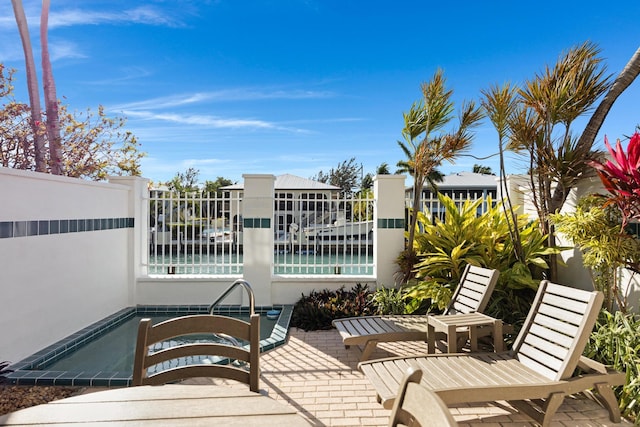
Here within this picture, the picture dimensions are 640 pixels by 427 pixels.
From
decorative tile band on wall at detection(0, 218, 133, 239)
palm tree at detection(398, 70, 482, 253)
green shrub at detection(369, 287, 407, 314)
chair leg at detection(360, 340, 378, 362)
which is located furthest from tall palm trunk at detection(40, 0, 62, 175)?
chair leg at detection(360, 340, 378, 362)

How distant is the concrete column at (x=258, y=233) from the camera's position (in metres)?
6.20

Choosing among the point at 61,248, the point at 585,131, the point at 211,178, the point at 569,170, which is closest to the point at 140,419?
the point at 61,248

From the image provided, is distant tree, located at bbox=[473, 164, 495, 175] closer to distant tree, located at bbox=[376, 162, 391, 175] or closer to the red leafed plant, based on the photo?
distant tree, located at bbox=[376, 162, 391, 175]

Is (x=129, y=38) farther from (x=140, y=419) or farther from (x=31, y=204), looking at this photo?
(x=140, y=419)

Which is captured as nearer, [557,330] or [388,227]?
[557,330]

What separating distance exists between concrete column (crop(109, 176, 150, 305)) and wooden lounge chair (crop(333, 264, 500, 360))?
A: 153 inches

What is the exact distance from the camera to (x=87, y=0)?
8.38 meters

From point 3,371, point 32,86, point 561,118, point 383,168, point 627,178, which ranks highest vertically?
point 383,168

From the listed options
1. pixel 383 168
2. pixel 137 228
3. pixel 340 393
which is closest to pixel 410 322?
pixel 340 393

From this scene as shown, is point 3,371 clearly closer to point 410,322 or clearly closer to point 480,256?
point 410,322

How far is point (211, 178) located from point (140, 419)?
42.7 m

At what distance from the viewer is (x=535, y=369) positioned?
9.22 ft

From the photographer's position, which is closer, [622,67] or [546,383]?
[546,383]

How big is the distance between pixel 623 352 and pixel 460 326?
1264mm
